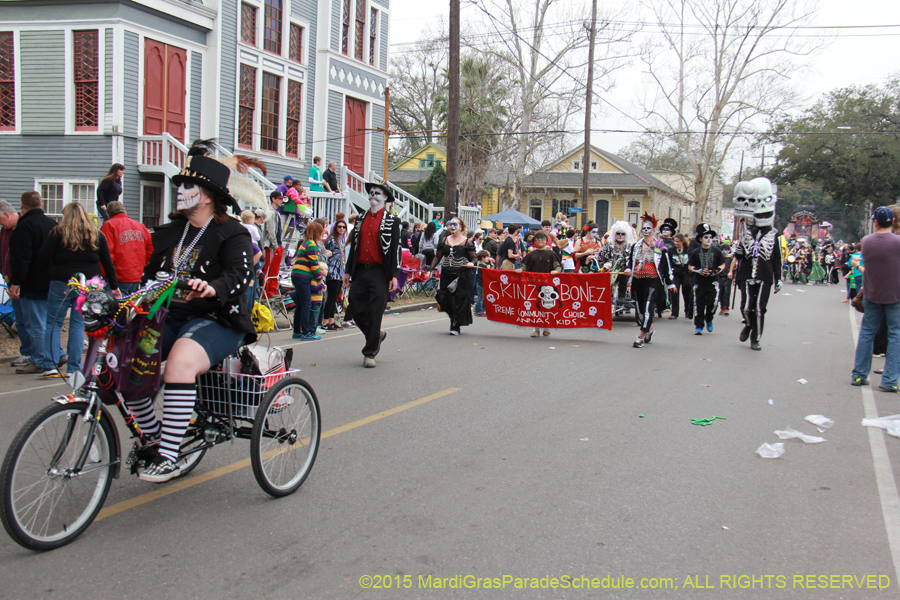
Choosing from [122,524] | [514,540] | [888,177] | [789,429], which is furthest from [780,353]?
[888,177]

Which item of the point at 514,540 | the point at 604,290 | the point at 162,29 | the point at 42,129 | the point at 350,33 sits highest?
the point at 350,33

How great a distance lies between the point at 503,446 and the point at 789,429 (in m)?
2.74

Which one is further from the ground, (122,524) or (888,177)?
(888,177)

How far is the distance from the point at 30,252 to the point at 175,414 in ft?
17.0

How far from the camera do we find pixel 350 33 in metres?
24.5

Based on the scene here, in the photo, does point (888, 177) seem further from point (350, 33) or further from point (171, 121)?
point (171, 121)

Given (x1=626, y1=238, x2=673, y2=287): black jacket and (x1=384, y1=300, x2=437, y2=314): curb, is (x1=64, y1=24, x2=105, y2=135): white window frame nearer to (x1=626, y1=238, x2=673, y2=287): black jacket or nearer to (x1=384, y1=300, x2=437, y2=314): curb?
(x1=384, y1=300, x2=437, y2=314): curb

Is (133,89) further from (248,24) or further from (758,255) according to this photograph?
(758,255)

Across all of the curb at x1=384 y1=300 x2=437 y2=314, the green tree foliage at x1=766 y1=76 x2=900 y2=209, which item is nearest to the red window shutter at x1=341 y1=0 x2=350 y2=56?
the curb at x1=384 y1=300 x2=437 y2=314

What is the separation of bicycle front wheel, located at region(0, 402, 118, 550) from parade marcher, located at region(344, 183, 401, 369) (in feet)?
17.4

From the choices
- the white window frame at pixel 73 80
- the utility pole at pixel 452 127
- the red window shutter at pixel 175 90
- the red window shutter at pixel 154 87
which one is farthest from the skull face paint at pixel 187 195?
the red window shutter at pixel 175 90

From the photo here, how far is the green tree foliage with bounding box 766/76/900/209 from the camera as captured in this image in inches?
1984

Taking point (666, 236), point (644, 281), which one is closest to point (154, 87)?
point (666, 236)

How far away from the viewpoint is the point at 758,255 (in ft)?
38.5
